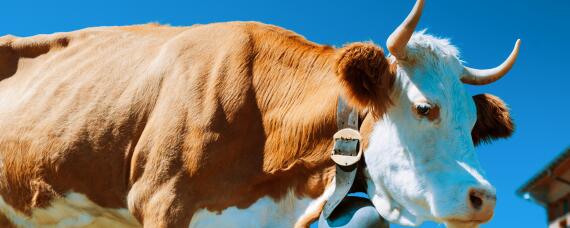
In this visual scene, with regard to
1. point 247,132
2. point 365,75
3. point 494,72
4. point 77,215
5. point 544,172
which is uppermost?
point 544,172

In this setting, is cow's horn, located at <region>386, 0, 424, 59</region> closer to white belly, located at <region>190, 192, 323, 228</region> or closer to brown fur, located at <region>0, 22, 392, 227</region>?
brown fur, located at <region>0, 22, 392, 227</region>

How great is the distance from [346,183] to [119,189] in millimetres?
1557

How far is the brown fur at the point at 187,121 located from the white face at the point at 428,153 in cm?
19

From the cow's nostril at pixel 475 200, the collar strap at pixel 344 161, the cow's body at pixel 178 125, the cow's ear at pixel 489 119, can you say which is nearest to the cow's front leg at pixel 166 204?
the cow's body at pixel 178 125

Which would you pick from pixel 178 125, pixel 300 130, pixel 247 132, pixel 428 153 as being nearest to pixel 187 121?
pixel 178 125

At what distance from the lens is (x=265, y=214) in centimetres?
529

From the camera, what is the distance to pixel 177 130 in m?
5.31

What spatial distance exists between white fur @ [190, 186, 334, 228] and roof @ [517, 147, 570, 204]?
18.8 meters

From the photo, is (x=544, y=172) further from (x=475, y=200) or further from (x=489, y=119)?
(x=475, y=200)

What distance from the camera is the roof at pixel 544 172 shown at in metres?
23.6

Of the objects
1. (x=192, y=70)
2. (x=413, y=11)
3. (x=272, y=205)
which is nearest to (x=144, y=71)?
(x=192, y=70)

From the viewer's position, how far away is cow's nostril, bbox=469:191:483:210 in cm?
464

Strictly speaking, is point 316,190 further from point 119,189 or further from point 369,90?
point 119,189

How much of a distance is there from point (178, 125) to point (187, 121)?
0.06 meters
